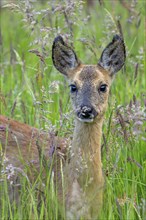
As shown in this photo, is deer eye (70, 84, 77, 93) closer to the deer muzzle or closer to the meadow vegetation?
the meadow vegetation

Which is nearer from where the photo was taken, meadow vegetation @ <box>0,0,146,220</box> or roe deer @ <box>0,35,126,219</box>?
meadow vegetation @ <box>0,0,146,220</box>

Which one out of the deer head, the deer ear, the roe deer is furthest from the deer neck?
the deer ear

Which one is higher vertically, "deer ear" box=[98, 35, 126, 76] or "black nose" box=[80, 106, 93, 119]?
"deer ear" box=[98, 35, 126, 76]

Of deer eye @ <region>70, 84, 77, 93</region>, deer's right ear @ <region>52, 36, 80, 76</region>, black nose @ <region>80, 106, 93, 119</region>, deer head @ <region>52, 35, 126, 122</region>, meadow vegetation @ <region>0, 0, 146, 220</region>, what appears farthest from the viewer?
deer's right ear @ <region>52, 36, 80, 76</region>

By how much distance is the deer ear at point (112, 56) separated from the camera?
6137 millimetres

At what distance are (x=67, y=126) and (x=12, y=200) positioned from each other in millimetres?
745

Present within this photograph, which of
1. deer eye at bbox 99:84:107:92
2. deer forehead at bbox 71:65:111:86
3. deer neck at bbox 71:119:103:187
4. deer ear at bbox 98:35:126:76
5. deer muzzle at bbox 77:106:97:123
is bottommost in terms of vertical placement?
deer neck at bbox 71:119:103:187

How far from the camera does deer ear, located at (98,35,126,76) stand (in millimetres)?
6137

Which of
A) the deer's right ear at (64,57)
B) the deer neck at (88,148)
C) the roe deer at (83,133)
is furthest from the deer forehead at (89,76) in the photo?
the deer neck at (88,148)

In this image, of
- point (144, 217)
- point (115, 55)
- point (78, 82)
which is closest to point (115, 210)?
point (144, 217)

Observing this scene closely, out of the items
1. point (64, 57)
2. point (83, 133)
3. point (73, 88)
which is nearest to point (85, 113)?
point (83, 133)

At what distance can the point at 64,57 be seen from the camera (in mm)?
6117

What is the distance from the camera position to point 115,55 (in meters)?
6.18

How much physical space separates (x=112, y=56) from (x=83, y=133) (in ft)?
2.61
